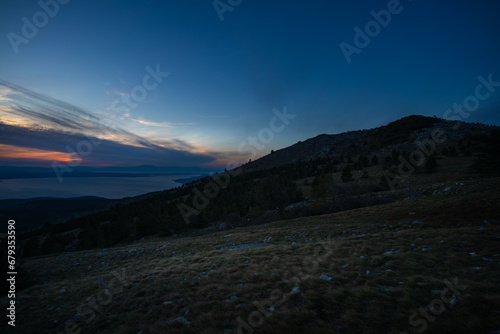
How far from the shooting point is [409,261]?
7.26 meters

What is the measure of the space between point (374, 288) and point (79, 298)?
12.2 metres

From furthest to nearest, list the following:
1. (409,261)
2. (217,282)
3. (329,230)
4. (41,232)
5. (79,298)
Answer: (41,232) < (329,230) < (79,298) < (217,282) < (409,261)

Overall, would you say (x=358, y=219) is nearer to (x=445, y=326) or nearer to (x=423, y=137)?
(x=445, y=326)

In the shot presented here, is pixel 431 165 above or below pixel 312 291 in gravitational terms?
below

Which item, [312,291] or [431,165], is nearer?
[312,291]

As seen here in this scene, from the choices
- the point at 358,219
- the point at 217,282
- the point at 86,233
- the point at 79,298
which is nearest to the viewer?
the point at 217,282

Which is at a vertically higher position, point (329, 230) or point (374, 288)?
point (374, 288)

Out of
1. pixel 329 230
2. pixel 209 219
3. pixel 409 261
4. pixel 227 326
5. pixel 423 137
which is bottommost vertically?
pixel 209 219

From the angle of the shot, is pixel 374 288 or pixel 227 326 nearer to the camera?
pixel 227 326

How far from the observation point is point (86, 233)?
44.1 m

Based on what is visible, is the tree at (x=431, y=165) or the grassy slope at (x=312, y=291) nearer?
the grassy slope at (x=312, y=291)

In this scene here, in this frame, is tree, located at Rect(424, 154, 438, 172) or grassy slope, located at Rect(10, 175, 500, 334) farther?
tree, located at Rect(424, 154, 438, 172)

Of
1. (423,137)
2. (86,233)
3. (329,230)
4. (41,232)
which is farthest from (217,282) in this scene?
(423,137)

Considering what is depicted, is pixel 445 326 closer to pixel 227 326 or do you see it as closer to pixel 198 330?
pixel 227 326
